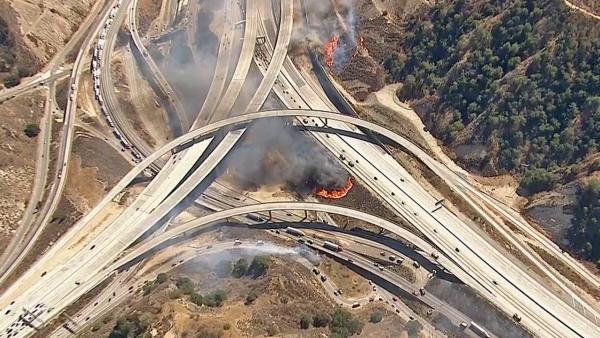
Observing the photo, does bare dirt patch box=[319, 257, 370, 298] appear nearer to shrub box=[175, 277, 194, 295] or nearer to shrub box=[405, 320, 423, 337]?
shrub box=[405, 320, 423, 337]

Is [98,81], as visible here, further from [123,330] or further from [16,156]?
[123,330]

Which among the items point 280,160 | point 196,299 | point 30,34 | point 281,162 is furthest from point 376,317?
point 30,34

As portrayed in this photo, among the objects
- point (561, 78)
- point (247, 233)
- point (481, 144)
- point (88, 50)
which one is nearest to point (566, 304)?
point (481, 144)

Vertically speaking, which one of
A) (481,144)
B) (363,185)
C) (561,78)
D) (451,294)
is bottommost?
(451,294)

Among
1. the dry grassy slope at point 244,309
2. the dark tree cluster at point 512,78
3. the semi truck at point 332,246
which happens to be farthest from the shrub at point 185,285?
the dark tree cluster at point 512,78

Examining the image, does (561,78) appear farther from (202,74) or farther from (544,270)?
(202,74)

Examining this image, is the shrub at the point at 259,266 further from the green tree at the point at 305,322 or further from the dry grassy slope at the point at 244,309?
the green tree at the point at 305,322
